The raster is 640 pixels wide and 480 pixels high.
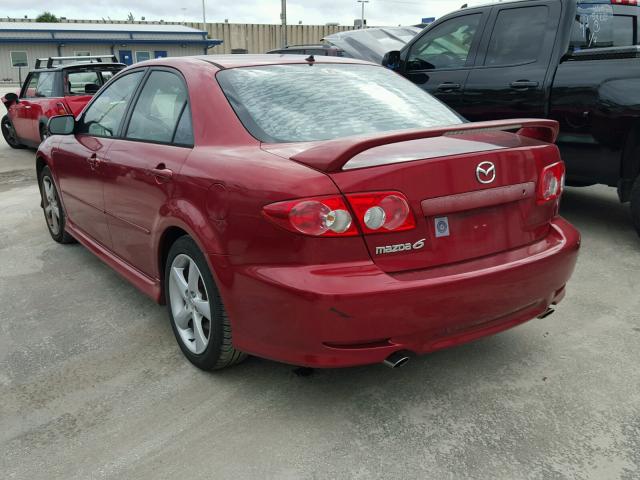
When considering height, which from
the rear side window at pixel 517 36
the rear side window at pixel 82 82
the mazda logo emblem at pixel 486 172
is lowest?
the mazda logo emblem at pixel 486 172

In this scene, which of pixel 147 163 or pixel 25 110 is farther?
pixel 25 110

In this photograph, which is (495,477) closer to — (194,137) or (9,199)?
(194,137)

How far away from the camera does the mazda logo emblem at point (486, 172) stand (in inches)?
98.7

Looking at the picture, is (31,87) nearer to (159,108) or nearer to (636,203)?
(159,108)

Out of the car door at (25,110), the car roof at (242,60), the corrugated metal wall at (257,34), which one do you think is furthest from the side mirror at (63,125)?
the corrugated metal wall at (257,34)

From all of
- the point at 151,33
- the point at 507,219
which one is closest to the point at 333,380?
the point at 507,219

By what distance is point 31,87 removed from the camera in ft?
36.1

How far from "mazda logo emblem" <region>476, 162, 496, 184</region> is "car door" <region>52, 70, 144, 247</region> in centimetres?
231

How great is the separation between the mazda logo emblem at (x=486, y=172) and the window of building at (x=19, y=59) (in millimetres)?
44701

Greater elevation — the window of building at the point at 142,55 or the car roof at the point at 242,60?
the window of building at the point at 142,55

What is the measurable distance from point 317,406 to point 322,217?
924 millimetres

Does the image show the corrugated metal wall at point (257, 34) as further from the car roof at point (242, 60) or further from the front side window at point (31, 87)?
the car roof at point (242, 60)

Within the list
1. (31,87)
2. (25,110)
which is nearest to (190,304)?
(25,110)

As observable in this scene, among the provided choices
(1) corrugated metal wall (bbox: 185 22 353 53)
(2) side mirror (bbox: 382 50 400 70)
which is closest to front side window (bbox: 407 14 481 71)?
(2) side mirror (bbox: 382 50 400 70)
